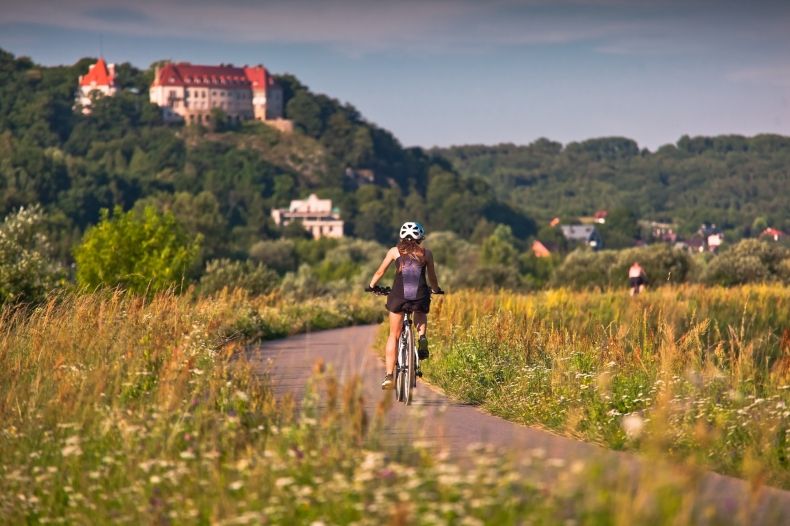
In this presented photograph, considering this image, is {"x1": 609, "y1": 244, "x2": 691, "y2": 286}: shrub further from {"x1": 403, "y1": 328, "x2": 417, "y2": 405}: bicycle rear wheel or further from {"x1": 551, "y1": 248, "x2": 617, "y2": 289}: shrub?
{"x1": 403, "y1": 328, "x2": 417, "y2": 405}: bicycle rear wheel

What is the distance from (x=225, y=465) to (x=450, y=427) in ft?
14.3

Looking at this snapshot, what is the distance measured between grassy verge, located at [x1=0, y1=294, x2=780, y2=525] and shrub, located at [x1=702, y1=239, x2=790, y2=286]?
39196 millimetres

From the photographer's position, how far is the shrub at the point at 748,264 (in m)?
50.4

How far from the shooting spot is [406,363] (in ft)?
42.3

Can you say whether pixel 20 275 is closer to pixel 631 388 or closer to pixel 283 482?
pixel 631 388

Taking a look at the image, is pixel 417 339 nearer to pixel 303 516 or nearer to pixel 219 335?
pixel 219 335

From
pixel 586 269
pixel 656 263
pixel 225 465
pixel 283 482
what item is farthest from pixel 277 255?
pixel 283 482

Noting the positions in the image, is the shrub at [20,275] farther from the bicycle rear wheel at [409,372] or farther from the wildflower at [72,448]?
the wildflower at [72,448]

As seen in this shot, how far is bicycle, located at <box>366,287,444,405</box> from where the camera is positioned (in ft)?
42.2

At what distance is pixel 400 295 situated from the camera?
13047 millimetres

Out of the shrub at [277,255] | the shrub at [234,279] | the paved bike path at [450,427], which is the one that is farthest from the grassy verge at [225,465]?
the shrub at [277,255]

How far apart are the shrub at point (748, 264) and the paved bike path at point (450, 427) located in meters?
30.2

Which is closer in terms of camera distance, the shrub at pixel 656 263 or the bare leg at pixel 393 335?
the bare leg at pixel 393 335

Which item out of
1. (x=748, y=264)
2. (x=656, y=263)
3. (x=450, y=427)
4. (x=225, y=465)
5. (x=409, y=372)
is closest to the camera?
(x=225, y=465)
